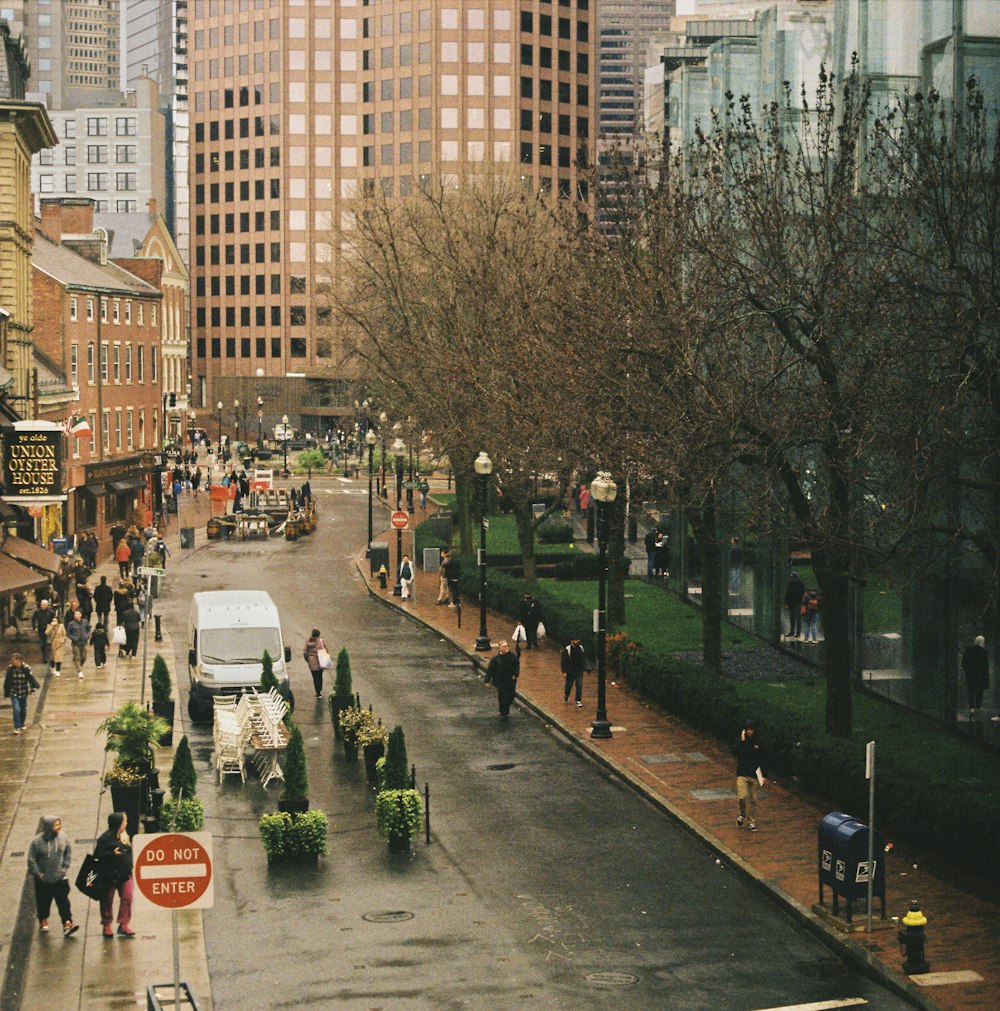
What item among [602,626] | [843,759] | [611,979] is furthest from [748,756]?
[602,626]

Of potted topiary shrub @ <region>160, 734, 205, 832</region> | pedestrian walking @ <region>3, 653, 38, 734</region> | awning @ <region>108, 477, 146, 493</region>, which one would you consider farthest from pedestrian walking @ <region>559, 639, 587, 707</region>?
awning @ <region>108, 477, 146, 493</region>

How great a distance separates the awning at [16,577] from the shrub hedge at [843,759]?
12.3 metres

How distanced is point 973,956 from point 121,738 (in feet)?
40.9

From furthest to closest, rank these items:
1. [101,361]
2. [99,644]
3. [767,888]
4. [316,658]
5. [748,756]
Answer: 1. [101,361]
2. [99,644]
3. [316,658]
4. [748,756]
5. [767,888]

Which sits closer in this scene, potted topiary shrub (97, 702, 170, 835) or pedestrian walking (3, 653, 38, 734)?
potted topiary shrub (97, 702, 170, 835)

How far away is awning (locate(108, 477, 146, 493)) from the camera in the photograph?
2808 inches

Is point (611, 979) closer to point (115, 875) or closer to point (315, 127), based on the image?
point (115, 875)

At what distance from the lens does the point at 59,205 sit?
90.5 metres

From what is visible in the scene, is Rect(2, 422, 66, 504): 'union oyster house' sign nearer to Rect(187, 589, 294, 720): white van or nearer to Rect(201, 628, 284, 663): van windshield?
Rect(187, 589, 294, 720): white van

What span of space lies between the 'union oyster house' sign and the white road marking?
1050 inches

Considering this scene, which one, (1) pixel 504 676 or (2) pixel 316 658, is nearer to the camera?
(1) pixel 504 676

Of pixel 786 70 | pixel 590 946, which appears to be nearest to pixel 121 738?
pixel 590 946

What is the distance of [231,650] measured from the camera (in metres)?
32.3

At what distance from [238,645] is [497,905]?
1363 cm
